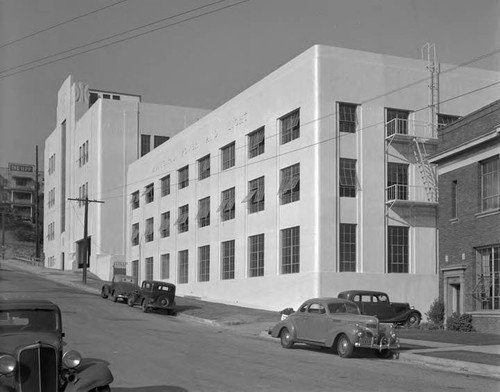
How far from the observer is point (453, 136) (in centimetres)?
3050

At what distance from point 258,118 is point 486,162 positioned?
639 inches

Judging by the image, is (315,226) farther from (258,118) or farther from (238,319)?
(258,118)

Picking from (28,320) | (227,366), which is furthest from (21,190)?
(28,320)

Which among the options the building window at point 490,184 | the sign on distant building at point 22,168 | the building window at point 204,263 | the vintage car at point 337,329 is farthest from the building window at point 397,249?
the sign on distant building at point 22,168

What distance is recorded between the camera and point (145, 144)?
225ft

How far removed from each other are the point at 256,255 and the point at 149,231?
21331 mm

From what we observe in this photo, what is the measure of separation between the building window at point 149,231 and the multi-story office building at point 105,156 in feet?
17.7

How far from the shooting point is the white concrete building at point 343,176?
3475 cm

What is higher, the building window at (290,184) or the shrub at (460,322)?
the building window at (290,184)

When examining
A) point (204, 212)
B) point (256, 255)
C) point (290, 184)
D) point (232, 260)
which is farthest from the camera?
point (204, 212)

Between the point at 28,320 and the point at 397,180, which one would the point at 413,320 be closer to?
the point at 397,180

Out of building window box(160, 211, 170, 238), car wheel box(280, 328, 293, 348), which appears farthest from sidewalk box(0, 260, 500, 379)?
building window box(160, 211, 170, 238)

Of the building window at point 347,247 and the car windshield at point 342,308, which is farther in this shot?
the building window at point 347,247

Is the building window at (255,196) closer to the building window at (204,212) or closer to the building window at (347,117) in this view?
the building window at (204,212)
